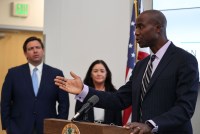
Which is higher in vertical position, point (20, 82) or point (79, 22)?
point (79, 22)

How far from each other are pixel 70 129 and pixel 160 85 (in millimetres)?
581

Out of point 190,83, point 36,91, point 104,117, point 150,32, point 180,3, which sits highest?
point 180,3

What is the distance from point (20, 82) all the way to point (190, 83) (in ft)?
6.84

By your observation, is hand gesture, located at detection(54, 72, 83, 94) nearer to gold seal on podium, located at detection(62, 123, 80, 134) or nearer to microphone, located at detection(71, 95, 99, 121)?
microphone, located at detection(71, 95, 99, 121)

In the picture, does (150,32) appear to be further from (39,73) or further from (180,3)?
(180,3)

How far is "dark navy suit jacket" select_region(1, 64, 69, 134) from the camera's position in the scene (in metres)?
3.65

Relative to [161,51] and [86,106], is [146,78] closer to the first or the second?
[161,51]

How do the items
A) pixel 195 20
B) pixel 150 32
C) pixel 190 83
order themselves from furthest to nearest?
1. pixel 195 20
2. pixel 150 32
3. pixel 190 83

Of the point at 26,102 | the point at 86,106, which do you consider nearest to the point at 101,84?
the point at 26,102

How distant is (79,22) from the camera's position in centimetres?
528

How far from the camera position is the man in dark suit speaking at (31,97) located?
12.0ft

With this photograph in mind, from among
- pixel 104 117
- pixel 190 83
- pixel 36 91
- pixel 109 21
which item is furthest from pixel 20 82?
pixel 190 83

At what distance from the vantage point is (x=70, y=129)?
1.84 m

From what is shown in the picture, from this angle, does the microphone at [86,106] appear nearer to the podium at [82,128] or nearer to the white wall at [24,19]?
the podium at [82,128]
